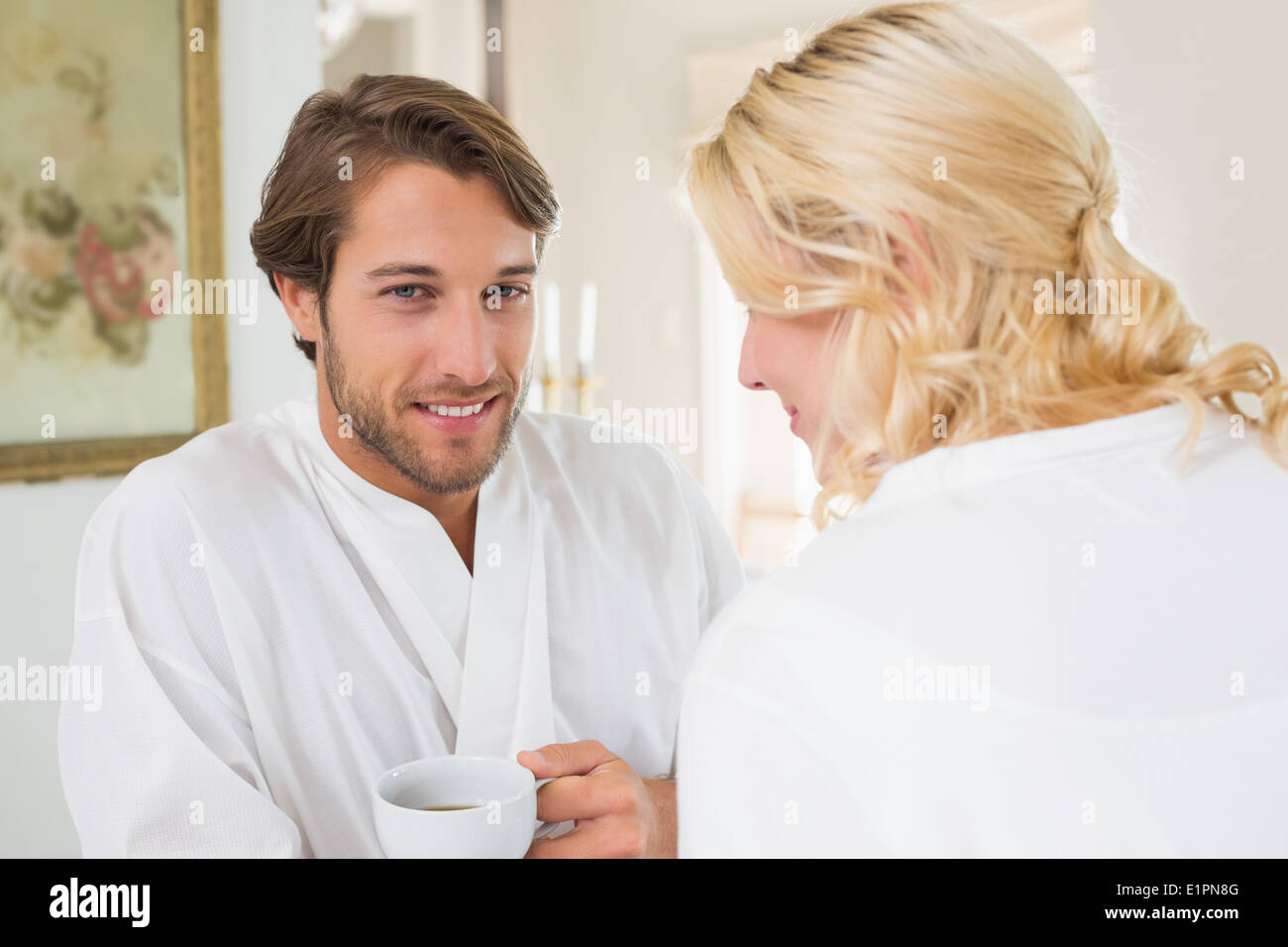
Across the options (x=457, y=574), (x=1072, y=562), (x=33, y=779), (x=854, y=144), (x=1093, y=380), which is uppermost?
(x=854, y=144)

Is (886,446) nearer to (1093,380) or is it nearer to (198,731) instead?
(1093,380)

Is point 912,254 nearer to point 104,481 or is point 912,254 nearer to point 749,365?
point 749,365

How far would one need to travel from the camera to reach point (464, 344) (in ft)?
4.14

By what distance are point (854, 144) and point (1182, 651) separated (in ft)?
1.33

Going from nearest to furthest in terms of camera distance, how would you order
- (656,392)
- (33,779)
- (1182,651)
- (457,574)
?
(1182,651) → (457,574) → (33,779) → (656,392)

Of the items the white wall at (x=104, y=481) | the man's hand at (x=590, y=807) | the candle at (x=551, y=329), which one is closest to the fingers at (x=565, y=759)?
the man's hand at (x=590, y=807)

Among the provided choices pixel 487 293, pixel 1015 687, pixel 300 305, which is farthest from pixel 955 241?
pixel 300 305

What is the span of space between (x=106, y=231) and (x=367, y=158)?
96 centimetres

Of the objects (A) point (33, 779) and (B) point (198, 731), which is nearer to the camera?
(B) point (198, 731)

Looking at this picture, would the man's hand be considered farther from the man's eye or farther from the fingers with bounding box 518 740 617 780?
the man's eye

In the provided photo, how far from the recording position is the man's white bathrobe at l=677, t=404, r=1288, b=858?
2.03ft

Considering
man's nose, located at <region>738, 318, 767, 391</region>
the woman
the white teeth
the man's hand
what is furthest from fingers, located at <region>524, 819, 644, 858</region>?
the white teeth

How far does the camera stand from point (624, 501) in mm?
1496

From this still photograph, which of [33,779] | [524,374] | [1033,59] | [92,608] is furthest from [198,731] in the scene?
[33,779]
